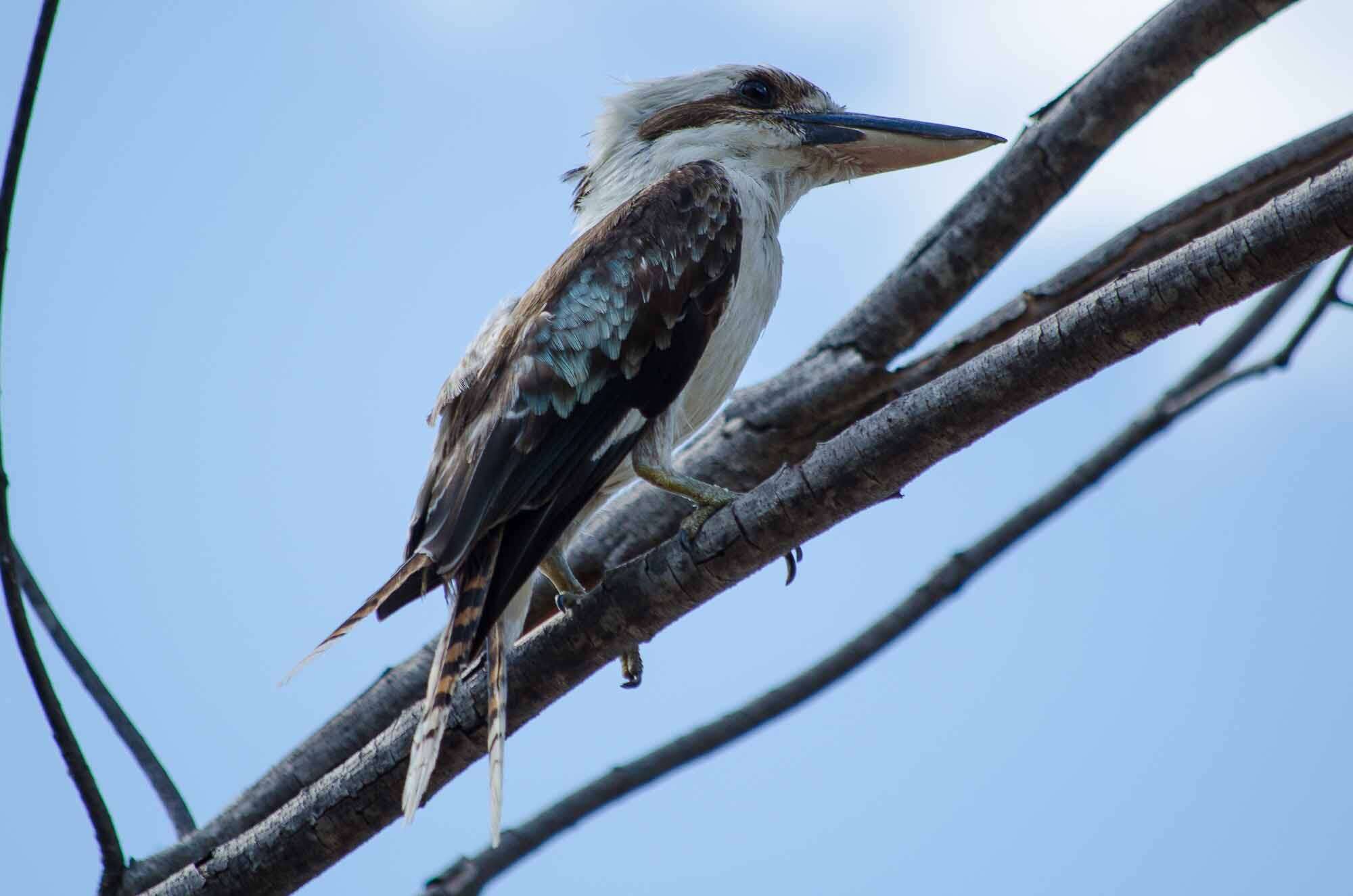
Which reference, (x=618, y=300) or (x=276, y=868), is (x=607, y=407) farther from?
(x=276, y=868)

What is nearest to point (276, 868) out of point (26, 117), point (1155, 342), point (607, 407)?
→ point (607, 407)

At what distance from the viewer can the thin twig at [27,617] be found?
8.48 feet

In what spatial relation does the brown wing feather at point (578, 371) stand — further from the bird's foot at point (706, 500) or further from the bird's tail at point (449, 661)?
the bird's foot at point (706, 500)

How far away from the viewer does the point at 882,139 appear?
4.35 metres

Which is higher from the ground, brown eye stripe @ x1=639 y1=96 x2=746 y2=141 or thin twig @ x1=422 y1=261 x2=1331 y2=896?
brown eye stripe @ x1=639 y1=96 x2=746 y2=141

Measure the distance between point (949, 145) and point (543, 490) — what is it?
72.5 inches

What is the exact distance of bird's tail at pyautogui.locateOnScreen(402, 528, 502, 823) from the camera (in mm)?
2760

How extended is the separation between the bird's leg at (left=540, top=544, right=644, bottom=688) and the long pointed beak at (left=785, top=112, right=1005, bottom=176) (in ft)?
4.91

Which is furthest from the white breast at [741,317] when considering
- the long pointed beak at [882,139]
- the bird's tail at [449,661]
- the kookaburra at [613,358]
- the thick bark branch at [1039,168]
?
the bird's tail at [449,661]

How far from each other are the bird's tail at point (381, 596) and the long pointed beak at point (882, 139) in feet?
6.39

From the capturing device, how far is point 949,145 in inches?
169

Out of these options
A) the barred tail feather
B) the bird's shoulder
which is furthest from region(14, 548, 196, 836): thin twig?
the bird's shoulder

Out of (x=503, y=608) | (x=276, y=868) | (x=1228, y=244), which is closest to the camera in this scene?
(x=1228, y=244)

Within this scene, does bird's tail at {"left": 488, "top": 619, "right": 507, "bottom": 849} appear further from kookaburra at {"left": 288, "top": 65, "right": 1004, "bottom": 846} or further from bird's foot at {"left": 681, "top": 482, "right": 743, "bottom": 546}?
bird's foot at {"left": 681, "top": 482, "right": 743, "bottom": 546}
